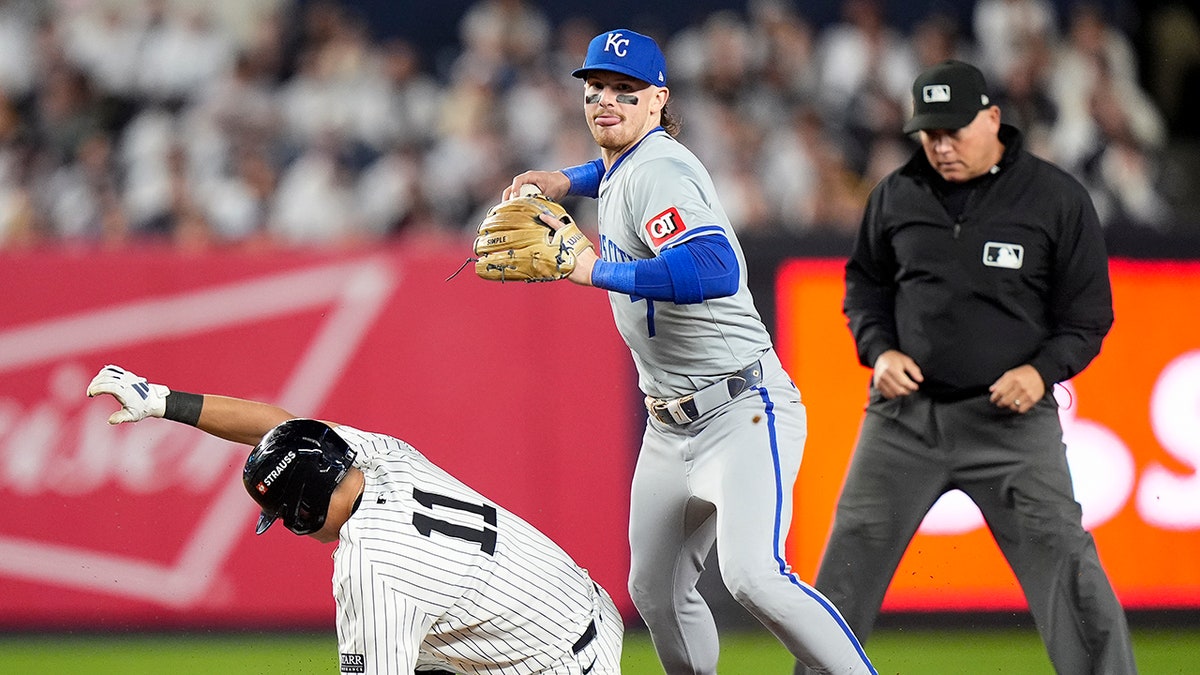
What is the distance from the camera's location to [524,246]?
13.6ft

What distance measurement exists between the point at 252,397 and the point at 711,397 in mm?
3684

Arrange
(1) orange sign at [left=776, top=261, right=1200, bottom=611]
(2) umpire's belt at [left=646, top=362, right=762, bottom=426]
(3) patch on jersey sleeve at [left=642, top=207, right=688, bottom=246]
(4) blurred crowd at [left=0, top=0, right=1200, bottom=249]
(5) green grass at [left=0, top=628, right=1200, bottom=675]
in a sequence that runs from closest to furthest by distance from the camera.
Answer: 1. (3) patch on jersey sleeve at [left=642, top=207, right=688, bottom=246]
2. (2) umpire's belt at [left=646, top=362, right=762, bottom=426]
3. (5) green grass at [left=0, top=628, right=1200, bottom=675]
4. (1) orange sign at [left=776, top=261, right=1200, bottom=611]
5. (4) blurred crowd at [left=0, top=0, right=1200, bottom=249]

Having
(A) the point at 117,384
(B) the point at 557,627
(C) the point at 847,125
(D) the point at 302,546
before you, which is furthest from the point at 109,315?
(C) the point at 847,125

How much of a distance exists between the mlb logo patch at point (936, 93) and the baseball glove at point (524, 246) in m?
1.44

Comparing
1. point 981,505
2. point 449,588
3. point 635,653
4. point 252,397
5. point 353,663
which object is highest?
point 449,588

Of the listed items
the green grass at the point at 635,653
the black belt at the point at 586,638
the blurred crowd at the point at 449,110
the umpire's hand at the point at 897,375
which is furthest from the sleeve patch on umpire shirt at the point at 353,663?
the blurred crowd at the point at 449,110

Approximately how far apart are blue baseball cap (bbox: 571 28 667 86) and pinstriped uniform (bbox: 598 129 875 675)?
233 mm

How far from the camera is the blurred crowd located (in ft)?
32.2

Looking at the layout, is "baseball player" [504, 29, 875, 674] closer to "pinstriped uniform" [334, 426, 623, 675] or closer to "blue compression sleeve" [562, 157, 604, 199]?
"blue compression sleeve" [562, 157, 604, 199]

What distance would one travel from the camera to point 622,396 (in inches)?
299

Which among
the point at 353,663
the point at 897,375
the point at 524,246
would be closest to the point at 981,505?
the point at 897,375

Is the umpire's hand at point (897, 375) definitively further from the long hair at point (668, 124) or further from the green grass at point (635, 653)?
the green grass at point (635, 653)

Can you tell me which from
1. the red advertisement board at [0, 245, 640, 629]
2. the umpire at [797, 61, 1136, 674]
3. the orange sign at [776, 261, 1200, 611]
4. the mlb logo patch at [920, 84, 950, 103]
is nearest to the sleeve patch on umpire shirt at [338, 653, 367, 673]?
the umpire at [797, 61, 1136, 674]

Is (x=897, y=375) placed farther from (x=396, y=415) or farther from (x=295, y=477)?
(x=396, y=415)
